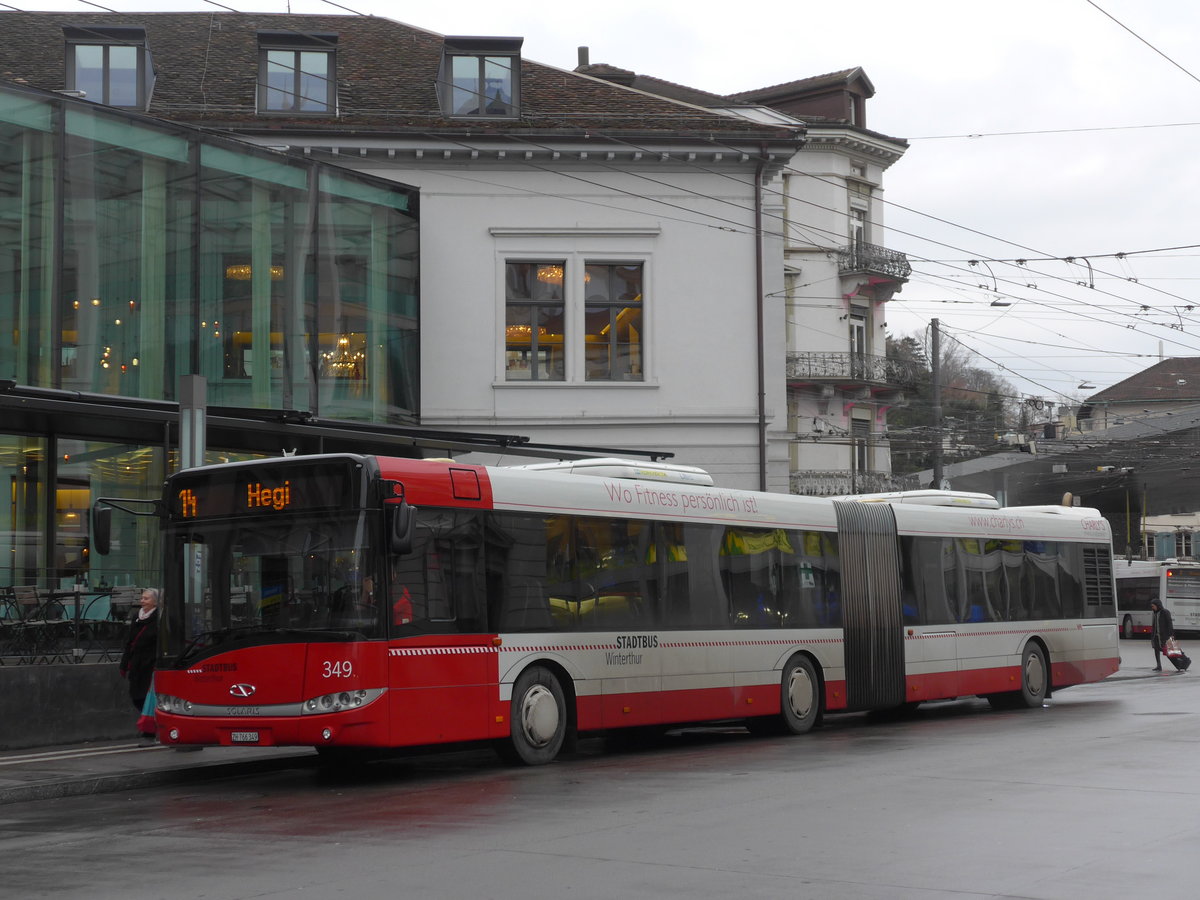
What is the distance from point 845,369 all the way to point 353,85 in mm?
29922

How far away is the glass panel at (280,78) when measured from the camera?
2891cm

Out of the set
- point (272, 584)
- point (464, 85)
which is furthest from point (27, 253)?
point (464, 85)

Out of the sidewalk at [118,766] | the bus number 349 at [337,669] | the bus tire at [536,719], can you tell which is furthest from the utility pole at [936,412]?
the bus number 349 at [337,669]


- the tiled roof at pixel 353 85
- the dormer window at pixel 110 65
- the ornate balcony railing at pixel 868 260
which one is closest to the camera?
the tiled roof at pixel 353 85

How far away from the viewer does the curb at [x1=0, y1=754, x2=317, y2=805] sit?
1280 centimetres

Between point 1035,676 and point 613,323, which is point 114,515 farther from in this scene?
point 1035,676

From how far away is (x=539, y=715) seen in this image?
48.8ft

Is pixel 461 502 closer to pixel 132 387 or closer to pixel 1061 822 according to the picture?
pixel 1061 822

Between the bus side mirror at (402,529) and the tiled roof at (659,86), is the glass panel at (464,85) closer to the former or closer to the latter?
the tiled roof at (659,86)

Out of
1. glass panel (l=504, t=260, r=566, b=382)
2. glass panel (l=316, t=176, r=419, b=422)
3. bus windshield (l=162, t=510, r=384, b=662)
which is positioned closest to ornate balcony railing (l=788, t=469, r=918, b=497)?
glass panel (l=504, t=260, r=566, b=382)

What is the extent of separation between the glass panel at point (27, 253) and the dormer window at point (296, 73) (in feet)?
30.9

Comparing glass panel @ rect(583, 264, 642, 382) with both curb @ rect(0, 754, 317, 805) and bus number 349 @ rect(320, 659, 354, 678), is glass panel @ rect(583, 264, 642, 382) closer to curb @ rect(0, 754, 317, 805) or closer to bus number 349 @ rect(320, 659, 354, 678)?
curb @ rect(0, 754, 317, 805)

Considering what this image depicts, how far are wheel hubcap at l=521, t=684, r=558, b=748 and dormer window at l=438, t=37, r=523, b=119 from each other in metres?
16.9

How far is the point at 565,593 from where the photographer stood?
1530 centimetres
